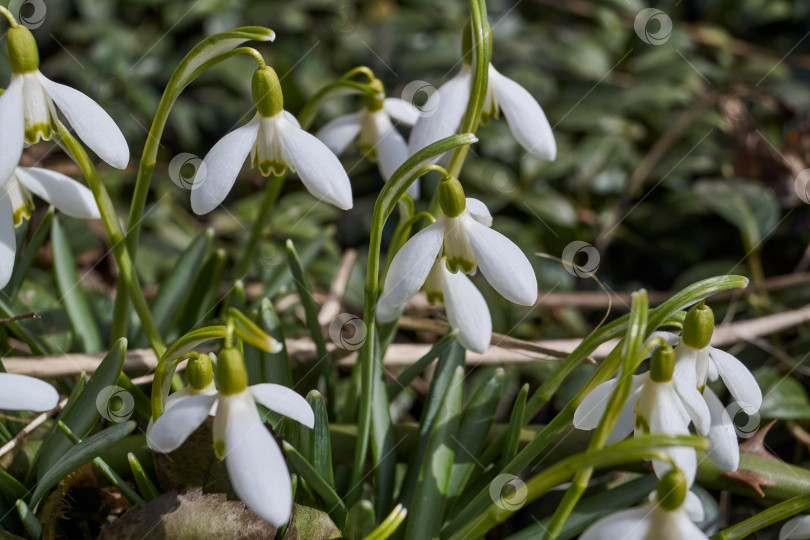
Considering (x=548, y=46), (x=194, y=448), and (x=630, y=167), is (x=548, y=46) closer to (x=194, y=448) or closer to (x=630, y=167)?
(x=630, y=167)

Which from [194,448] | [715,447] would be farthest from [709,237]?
[194,448]

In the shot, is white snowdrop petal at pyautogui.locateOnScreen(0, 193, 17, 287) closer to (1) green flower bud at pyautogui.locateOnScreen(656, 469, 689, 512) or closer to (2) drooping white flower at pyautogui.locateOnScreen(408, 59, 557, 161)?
(2) drooping white flower at pyautogui.locateOnScreen(408, 59, 557, 161)

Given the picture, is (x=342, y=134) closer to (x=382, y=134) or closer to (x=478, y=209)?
(x=382, y=134)

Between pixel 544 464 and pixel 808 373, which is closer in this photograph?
pixel 544 464
